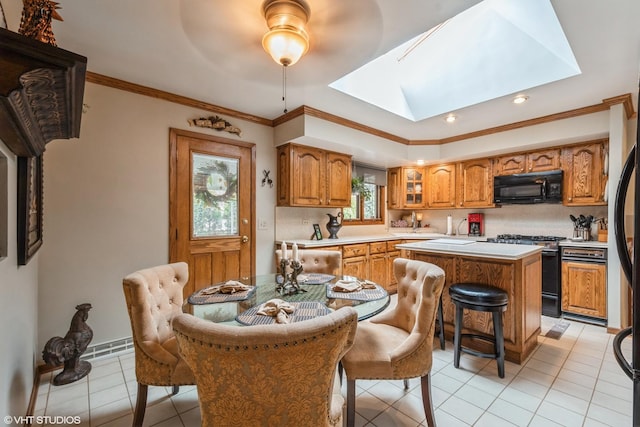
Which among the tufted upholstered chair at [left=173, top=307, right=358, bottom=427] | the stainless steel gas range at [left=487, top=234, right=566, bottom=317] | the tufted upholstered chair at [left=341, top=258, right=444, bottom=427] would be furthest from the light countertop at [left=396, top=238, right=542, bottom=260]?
the tufted upholstered chair at [left=173, top=307, right=358, bottom=427]

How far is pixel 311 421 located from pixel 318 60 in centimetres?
212

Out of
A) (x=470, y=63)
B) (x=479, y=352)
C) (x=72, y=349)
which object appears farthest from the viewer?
(x=470, y=63)

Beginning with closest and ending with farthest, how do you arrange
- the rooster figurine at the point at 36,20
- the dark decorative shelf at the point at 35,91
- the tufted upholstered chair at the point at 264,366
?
1. the dark decorative shelf at the point at 35,91
2. the tufted upholstered chair at the point at 264,366
3. the rooster figurine at the point at 36,20

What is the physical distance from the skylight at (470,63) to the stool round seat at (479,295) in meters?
1.98

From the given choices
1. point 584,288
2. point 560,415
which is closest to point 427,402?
point 560,415

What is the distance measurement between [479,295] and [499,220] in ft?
9.49

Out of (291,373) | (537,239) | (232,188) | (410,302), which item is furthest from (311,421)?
(537,239)

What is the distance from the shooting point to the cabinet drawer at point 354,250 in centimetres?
396

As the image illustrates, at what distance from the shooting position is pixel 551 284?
11.6ft

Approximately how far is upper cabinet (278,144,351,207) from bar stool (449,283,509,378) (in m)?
2.06

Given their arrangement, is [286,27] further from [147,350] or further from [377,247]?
[377,247]

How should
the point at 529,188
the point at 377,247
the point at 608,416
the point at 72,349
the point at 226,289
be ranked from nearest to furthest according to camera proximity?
the point at 608,416 < the point at 226,289 < the point at 72,349 < the point at 529,188 < the point at 377,247

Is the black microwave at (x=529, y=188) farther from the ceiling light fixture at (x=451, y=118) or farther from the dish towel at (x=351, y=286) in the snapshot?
the dish towel at (x=351, y=286)

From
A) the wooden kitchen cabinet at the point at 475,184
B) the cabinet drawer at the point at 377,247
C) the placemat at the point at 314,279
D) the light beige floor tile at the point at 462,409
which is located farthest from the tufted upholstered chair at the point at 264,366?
the wooden kitchen cabinet at the point at 475,184
